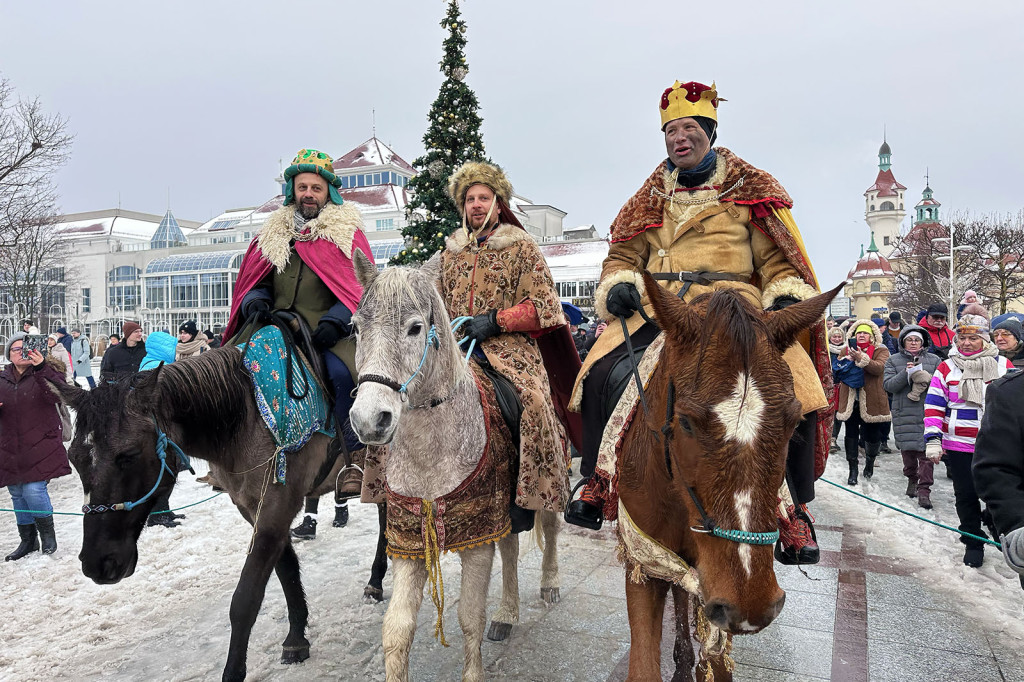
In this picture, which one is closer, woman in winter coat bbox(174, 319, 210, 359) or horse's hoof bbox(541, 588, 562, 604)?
horse's hoof bbox(541, 588, 562, 604)

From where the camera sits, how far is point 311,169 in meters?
4.68

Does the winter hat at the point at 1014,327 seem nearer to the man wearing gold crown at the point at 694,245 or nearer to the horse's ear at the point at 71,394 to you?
the man wearing gold crown at the point at 694,245

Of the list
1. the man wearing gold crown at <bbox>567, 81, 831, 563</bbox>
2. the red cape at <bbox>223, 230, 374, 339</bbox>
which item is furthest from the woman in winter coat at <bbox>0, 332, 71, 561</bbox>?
the man wearing gold crown at <bbox>567, 81, 831, 563</bbox>

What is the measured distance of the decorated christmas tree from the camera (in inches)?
601

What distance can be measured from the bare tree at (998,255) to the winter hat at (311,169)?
36333mm

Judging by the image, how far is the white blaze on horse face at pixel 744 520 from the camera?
76.4 inches

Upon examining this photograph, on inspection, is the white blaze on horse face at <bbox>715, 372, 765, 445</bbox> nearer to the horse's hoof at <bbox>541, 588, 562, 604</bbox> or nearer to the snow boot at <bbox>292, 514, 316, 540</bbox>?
the horse's hoof at <bbox>541, 588, 562, 604</bbox>

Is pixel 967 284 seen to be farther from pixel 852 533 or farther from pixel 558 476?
pixel 558 476

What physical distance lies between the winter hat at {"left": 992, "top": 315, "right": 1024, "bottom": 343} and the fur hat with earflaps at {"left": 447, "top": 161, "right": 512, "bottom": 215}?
14.2ft

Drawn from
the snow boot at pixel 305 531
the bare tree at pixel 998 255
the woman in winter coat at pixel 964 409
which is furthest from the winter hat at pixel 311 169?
the bare tree at pixel 998 255

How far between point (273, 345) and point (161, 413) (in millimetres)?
751

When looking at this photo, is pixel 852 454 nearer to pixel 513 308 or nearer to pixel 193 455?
pixel 513 308

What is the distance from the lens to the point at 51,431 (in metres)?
6.74

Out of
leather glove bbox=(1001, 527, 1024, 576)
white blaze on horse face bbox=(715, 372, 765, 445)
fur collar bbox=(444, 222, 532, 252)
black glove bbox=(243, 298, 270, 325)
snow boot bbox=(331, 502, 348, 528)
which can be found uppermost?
fur collar bbox=(444, 222, 532, 252)
